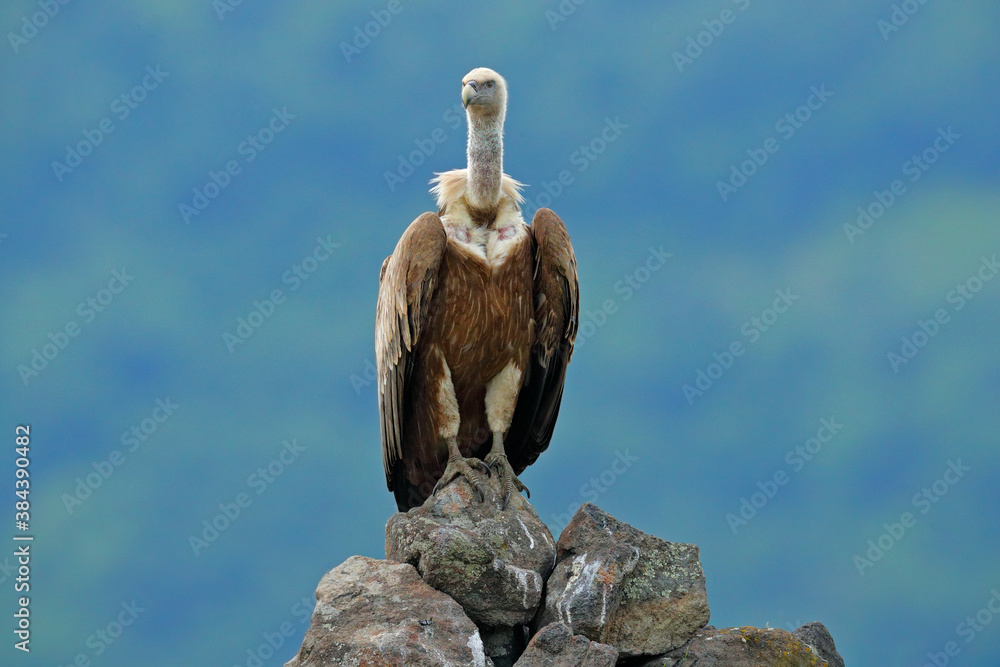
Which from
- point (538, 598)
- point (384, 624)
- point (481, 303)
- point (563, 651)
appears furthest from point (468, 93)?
point (563, 651)

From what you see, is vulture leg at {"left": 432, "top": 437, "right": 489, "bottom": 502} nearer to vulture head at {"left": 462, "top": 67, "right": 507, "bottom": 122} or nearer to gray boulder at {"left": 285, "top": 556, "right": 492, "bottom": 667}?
gray boulder at {"left": 285, "top": 556, "right": 492, "bottom": 667}

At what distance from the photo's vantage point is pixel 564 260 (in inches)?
386

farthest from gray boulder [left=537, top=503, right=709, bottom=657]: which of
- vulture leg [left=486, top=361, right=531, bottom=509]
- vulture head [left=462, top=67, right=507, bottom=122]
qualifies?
vulture head [left=462, top=67, right=507, bottom=122]

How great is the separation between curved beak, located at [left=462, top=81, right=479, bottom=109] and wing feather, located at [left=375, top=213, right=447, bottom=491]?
95cm

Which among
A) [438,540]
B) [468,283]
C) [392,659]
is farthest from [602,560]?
[468,283]

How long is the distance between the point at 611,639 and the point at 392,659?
177 centimetres

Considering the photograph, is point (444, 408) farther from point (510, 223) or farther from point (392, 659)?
point (392, 659)

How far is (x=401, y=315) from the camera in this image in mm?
9594

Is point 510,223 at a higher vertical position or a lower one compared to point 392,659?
higher

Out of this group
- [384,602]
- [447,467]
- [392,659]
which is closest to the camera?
[392,659]

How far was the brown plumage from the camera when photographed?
964 cm

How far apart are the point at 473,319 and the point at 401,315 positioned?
59 centimetres

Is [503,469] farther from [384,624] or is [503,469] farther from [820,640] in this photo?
[820,640]

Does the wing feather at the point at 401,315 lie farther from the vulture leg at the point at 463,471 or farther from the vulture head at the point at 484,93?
the vulture head at the point at 484,93
